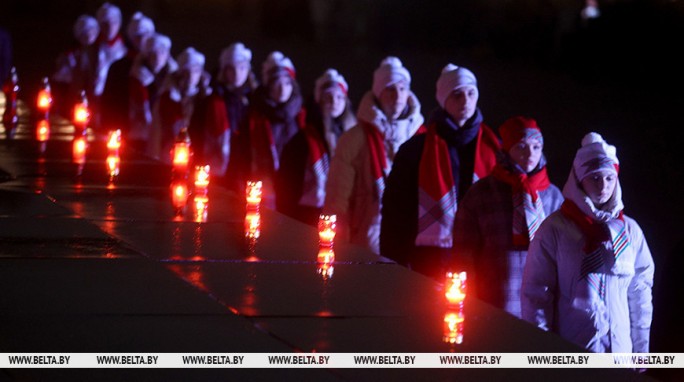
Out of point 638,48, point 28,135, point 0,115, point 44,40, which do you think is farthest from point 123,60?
point 44,40

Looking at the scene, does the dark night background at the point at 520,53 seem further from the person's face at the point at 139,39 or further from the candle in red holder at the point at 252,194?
the person's face at the point at 139,39

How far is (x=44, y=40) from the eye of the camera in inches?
1410

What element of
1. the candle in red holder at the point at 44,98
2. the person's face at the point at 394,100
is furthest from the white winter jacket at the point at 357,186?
the candle in red holder at the point at 44,98

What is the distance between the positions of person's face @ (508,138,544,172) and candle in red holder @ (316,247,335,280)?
143cm

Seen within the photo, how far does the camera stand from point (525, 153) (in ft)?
31.4

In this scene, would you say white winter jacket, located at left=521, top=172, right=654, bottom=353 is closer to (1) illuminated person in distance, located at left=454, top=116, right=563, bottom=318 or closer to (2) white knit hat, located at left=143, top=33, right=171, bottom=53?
(1) illuminated person in distance, located at left=454, top=116, right=563, bottom=318

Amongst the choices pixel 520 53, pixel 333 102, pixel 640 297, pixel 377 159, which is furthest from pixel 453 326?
pixel 520 53

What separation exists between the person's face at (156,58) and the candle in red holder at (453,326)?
1161 centimetres

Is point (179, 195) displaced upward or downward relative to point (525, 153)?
downward

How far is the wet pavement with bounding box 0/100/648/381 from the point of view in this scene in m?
6.27

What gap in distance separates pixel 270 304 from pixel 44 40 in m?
29.6

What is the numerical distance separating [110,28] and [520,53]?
9.35 metres

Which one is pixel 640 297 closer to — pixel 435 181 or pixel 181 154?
pixel 435 181
